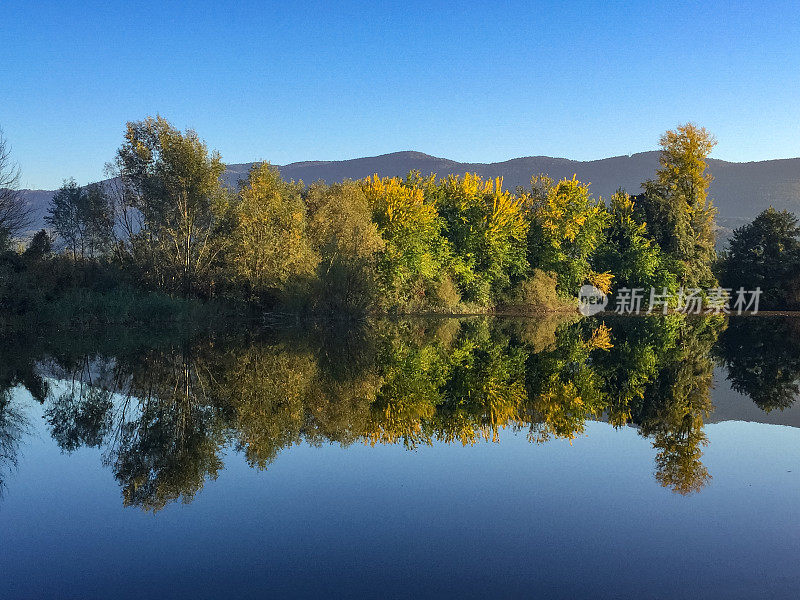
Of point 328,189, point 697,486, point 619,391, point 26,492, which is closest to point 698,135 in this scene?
point 328,189

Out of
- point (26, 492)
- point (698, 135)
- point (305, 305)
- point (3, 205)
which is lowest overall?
point (305, 305)

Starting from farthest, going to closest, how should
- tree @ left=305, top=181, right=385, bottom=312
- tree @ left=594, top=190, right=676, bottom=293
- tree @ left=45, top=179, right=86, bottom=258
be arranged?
tree @ left=45, top=179, right=86, bottom=258 < tree @ left=594, top=190, right=676, bottom=293 < tree @ left=305, top=181, right=385, bottom=312

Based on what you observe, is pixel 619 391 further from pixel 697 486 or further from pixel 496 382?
pixel 697 486

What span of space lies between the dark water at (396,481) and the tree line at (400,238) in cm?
1973

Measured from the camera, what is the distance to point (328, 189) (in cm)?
4772

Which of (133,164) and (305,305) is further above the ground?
(133,164)

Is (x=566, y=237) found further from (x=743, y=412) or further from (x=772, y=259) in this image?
(x=743, y=412)

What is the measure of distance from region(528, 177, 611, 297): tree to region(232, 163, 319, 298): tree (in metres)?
22.3

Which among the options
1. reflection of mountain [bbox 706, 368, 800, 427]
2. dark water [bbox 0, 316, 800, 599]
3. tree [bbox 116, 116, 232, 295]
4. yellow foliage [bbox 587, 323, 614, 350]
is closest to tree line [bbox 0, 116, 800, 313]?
tree [bbox 116, 116, 232, 295]

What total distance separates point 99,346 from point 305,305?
52.3 feet

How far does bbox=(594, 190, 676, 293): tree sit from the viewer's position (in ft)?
187

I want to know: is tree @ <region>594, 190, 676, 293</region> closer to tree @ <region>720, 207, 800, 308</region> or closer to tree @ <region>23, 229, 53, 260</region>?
tree @ <region>720, 207, 800, 308</region>

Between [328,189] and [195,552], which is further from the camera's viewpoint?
[328,189]

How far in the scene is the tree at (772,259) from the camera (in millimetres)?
58438
